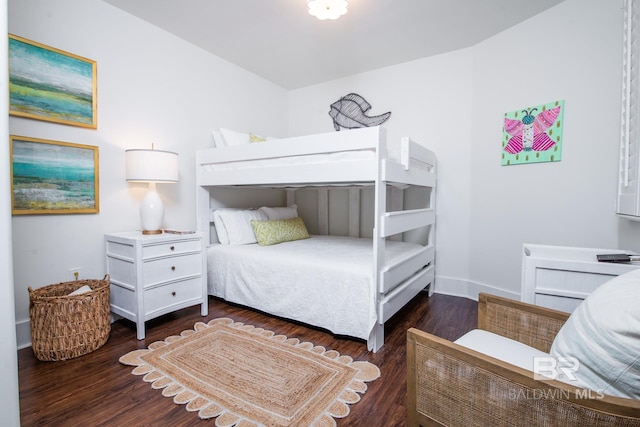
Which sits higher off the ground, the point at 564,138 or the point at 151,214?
the point at 564,138

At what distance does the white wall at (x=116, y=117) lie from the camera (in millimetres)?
1894

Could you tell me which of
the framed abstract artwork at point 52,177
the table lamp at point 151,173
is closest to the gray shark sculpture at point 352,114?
the table lamp at point 151,173

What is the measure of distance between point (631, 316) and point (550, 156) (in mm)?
2118

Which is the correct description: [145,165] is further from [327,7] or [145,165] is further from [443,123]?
[443,123]

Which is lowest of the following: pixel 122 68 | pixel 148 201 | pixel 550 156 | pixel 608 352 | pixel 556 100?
pixel 608 352

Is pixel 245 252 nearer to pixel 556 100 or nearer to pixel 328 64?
pixel 328 64

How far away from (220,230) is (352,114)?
1.97 m

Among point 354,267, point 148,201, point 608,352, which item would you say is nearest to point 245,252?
point 148,201

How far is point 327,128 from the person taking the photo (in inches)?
145

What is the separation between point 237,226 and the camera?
2832mm

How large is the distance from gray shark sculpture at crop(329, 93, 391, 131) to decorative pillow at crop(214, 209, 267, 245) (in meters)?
1.59

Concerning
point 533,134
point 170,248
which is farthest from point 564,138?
point 170,248

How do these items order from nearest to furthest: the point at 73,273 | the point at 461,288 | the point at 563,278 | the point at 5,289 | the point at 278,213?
the point at 5,289, the point at 563,278, the point at 73,273, the point at 461,288, the point at 278,213
